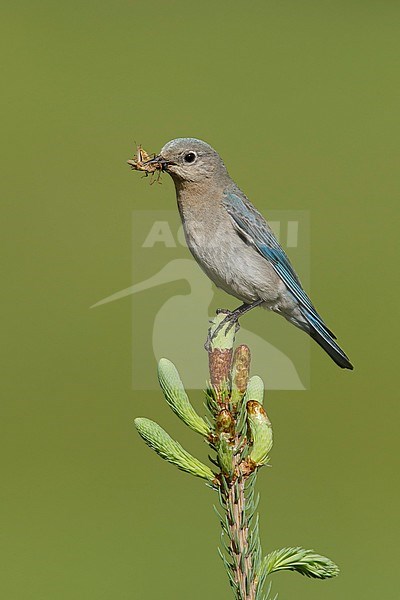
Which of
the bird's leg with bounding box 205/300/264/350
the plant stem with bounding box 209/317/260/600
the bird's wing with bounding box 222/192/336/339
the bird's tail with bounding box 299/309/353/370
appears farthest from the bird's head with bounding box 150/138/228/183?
the plant stem with bounding box 209/317/260/600

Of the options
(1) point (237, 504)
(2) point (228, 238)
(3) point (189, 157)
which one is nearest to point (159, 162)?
(3) point (189, 157)

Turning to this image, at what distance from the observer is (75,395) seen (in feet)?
21.4

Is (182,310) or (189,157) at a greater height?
(189,157)

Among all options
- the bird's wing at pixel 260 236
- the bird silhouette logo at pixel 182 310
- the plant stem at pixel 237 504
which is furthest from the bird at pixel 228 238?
the plant stem at pixel 237 504

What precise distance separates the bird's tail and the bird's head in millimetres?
477

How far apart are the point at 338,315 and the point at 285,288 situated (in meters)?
4.14

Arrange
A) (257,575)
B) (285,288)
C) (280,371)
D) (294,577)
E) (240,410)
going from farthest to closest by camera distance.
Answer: (294,577)
(280,371)
(285,288)
(240,410)
(257,575)

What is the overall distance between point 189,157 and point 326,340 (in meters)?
0.62

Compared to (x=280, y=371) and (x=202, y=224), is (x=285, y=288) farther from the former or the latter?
(x=280, y=371)

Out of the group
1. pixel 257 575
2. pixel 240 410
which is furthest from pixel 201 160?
pixel 257 575

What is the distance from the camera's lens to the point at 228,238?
241 cm

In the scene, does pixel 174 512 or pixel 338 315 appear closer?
pixel 174 512

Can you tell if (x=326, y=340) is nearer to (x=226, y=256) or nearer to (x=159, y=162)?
(x=226, y=256)

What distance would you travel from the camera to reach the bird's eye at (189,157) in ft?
7.46
